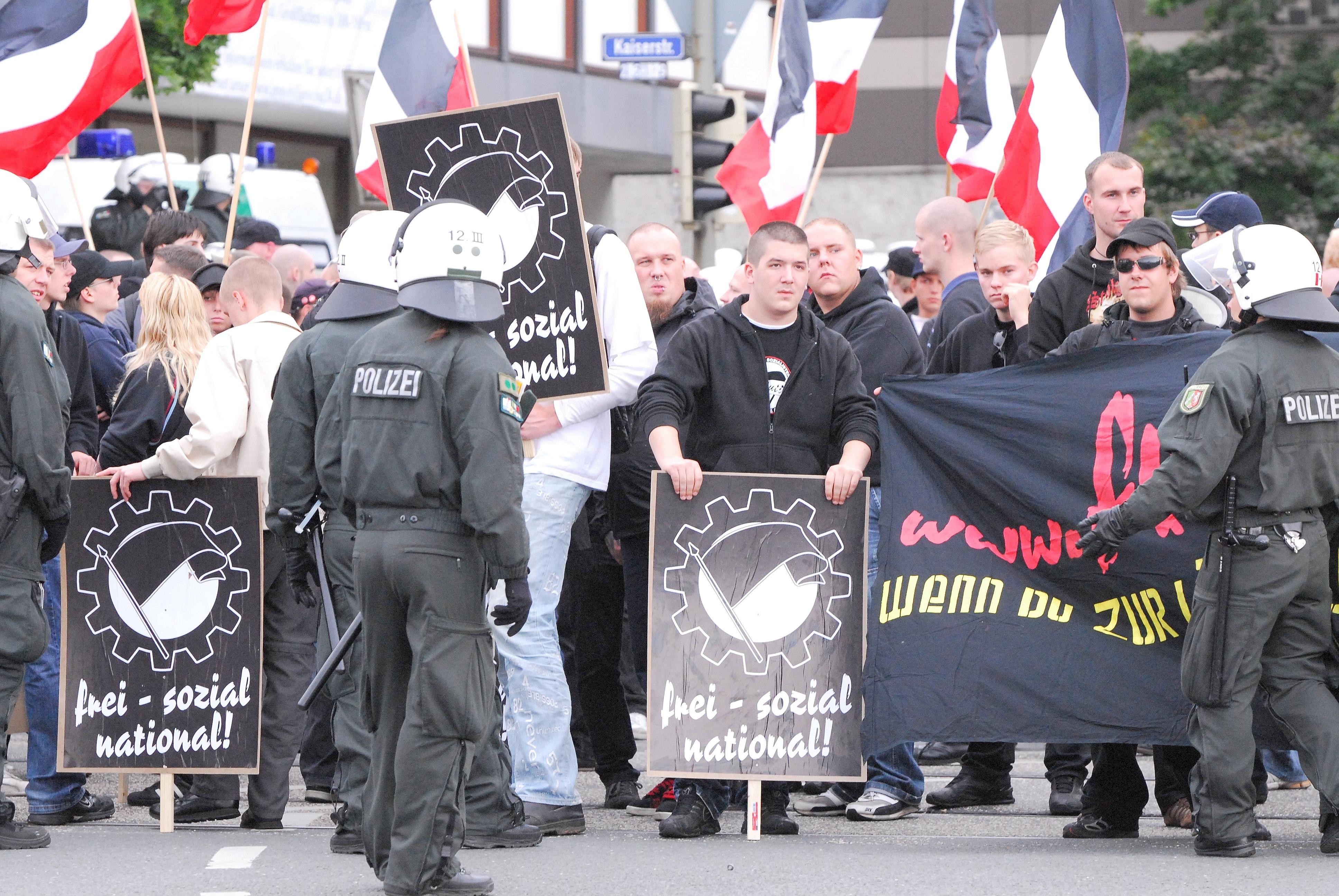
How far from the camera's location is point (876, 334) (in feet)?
25.9

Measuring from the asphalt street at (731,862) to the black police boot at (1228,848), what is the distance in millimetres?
54

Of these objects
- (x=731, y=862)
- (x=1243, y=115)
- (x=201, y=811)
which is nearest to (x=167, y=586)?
(x=201, y=811)

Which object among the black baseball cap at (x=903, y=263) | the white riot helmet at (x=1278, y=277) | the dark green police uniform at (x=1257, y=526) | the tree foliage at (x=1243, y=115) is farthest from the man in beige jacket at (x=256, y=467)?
the tree foliage at (x=1243, y=115)

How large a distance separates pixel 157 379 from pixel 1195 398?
12.9 feet

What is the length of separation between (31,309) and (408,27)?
3.12 meters

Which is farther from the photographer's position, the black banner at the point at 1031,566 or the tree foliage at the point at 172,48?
the tree foliage at the point at 172,48

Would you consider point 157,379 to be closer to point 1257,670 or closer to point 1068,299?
point 1068,299

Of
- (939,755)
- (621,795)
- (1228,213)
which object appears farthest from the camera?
(939,755)

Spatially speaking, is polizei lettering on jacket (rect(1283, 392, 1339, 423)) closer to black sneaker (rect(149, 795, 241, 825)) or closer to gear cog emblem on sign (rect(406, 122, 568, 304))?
gear cog emblem on sign (rect(406, 122, 568, 304))

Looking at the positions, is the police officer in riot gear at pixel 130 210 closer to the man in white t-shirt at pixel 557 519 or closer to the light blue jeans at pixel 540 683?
the man in white t-shirt at pixel 557 519

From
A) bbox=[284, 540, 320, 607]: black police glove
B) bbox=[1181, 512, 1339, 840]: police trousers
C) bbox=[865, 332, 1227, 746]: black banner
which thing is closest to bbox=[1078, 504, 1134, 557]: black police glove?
bbox=[1181, 512, 1339, 840]: police trousers

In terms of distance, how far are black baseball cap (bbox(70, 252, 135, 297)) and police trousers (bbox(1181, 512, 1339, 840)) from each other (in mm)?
5174

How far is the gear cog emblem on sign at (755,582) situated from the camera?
7.01 m

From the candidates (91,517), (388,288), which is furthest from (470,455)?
(91,517)
